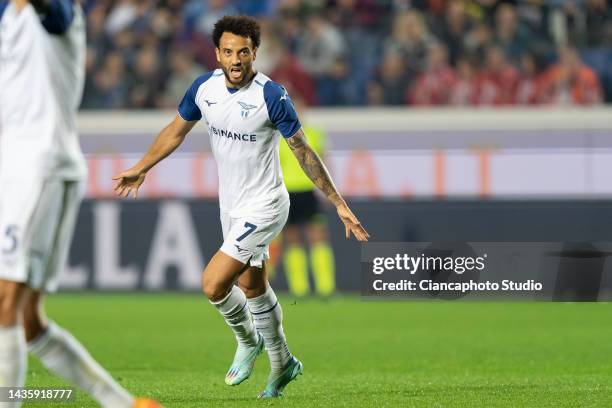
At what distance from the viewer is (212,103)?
744 centimetres

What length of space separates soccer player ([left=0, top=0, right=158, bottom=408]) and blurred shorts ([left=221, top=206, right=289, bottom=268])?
201cm

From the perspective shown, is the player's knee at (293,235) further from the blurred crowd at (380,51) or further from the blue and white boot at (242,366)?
the blue and white boot at (242,366)

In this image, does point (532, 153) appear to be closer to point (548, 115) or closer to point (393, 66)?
point (548, 115)

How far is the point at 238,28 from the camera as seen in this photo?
24.0 feet

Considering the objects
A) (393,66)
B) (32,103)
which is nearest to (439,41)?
(393,66)

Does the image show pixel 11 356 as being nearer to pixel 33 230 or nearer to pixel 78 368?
pixel 78 368

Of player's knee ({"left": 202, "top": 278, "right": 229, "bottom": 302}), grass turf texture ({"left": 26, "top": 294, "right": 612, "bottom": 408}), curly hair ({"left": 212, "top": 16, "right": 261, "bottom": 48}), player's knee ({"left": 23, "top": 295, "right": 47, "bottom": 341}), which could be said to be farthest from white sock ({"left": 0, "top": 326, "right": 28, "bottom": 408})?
curly hair ({"left": 212, "top": 16, "right": 261, "bottom": 48})

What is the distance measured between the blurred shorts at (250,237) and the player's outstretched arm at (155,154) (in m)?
0.55

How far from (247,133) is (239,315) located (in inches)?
44.4

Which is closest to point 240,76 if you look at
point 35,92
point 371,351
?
point 35,92

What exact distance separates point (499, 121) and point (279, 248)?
3284 millimetres

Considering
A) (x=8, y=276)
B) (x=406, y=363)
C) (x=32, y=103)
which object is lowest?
(x=406, y=363)

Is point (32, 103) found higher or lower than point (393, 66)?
higher

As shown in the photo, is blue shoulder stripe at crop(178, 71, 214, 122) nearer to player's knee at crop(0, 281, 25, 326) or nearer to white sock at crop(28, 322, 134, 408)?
white sock at crop(28, 322, 134, 408)
